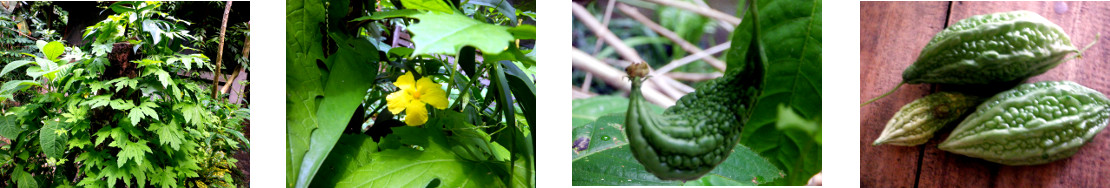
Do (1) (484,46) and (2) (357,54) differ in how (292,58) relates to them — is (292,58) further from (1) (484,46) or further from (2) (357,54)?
(1) (484,46)

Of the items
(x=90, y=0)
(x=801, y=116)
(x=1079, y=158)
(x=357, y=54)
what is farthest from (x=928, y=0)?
(x=90, y=0)

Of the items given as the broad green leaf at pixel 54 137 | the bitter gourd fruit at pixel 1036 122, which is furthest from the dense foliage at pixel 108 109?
the bitter gourd fruit at pixel 1036 122

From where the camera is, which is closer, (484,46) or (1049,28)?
(484,46)

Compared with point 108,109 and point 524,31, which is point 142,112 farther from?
point 524,31

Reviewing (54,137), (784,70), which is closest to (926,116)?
(784,70)

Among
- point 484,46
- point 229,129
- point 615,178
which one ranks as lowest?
point 229,129

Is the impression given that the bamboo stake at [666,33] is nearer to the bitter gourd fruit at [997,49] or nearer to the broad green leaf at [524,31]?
the broad green leaf at [524,31]
